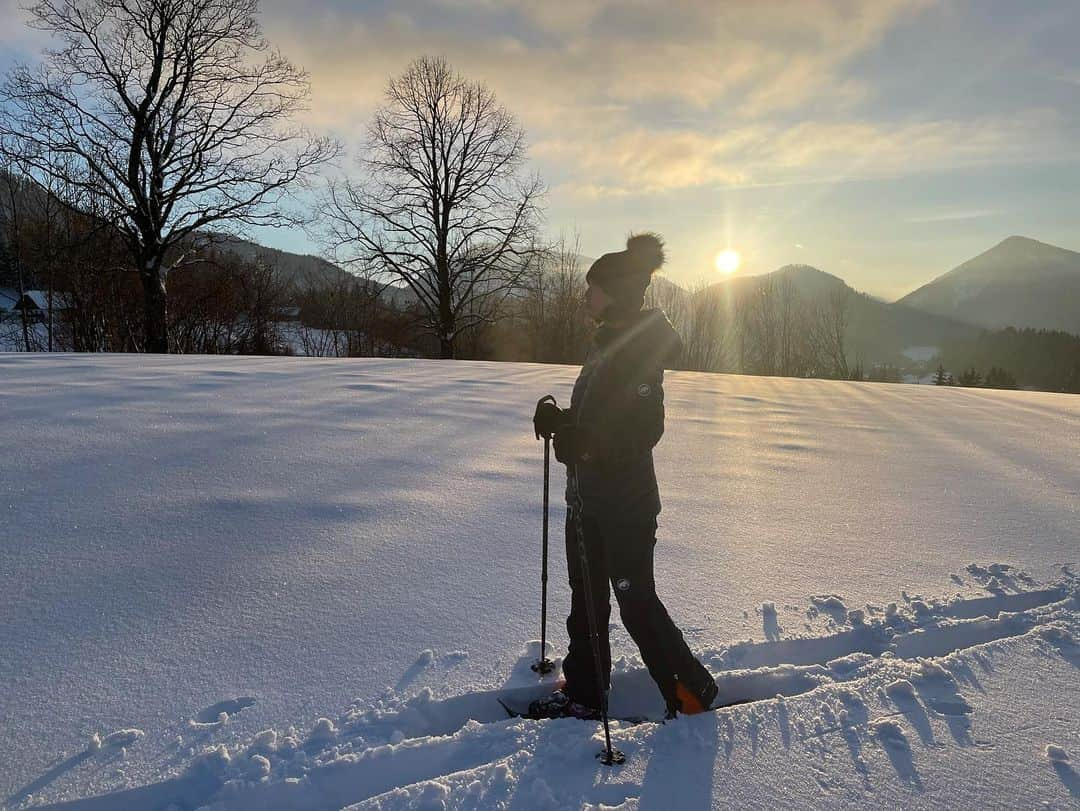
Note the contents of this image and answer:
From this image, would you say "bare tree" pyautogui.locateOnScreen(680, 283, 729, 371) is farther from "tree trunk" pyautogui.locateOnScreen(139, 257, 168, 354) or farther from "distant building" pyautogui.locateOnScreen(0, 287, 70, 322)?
"distant building" pyautogui.locateOnScreen(0, 287, 70, 322)

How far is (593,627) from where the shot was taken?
6.93ft

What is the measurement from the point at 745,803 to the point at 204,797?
163 cm

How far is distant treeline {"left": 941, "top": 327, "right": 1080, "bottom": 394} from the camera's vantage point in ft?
152

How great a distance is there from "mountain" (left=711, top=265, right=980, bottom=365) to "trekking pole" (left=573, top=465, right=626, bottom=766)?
2699 cm

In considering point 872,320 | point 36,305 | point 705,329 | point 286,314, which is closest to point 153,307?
point 36,305

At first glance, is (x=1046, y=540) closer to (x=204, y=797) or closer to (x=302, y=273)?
(x=204, y=797)

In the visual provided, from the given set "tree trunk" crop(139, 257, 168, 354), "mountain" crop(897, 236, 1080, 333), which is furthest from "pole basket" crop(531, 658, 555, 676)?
"mountain" crop(897, 236, 1080, 333)

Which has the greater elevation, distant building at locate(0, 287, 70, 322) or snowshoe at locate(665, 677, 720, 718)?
distant building at locate(0, 287, 70, 322)

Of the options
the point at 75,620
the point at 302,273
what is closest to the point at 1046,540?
the point at 75,620

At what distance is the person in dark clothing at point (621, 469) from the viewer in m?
2.06

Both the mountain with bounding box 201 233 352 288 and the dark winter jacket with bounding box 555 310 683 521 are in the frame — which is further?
the mountain with bounding box 201 233 352 288

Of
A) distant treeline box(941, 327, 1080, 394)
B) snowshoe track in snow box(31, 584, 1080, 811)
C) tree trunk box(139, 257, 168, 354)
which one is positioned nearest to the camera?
snowshoe track in snow box(31, 584, 1080, 811)

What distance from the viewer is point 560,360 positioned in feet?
88.6

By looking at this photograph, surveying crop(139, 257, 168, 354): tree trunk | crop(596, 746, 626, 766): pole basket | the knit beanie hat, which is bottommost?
crop(596, 746, 626, 766): pole basket
